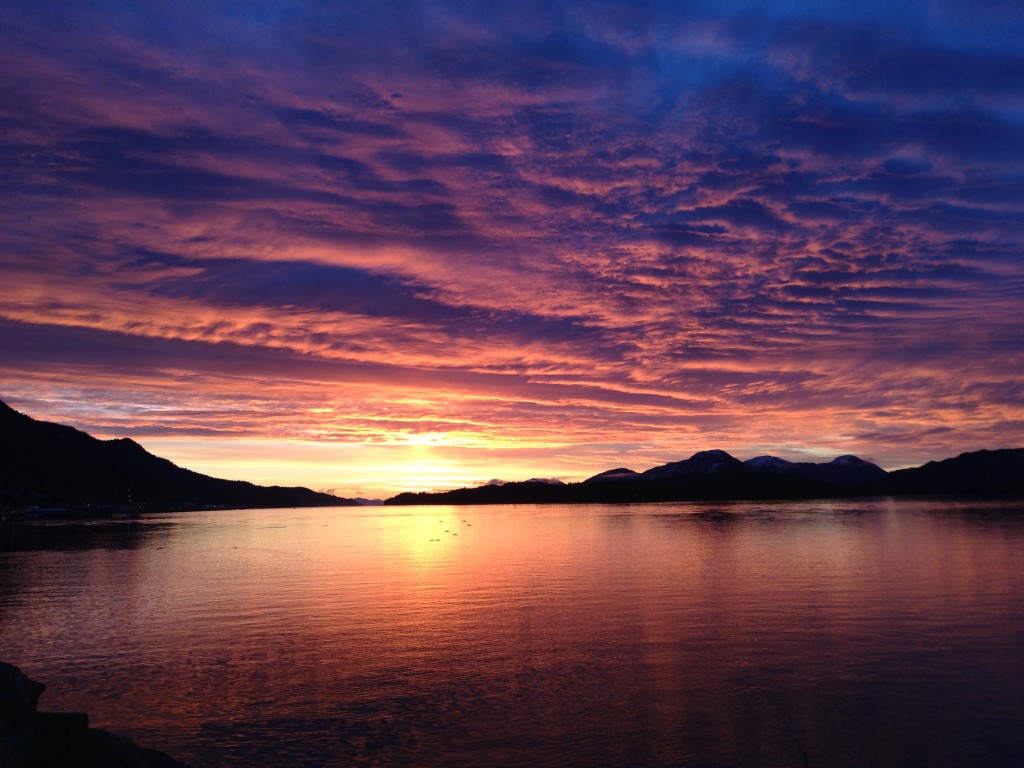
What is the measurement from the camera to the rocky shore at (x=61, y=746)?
1544 cm

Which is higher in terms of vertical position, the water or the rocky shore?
the rocky shore

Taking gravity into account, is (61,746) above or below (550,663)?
above

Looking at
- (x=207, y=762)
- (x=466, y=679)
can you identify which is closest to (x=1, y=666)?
Result: (x=207, y=762)

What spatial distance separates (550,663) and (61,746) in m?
18.4

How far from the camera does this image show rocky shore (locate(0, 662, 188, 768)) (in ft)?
50.6

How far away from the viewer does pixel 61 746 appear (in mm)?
15992

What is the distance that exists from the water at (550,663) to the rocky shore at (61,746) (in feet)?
10.1

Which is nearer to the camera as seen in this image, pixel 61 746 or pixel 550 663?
pixel 61 746

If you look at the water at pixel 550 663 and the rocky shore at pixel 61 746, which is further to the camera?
A: the water at pixel 550 663

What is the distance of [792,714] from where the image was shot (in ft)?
74.6

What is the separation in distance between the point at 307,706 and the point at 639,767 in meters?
11.8

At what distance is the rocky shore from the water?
121 inches

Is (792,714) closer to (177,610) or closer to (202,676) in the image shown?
(202,676)

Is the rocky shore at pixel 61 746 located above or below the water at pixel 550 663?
above
